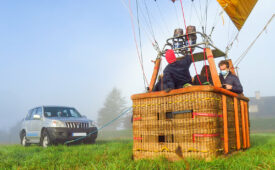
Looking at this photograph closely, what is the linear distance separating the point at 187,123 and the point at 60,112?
6963 mm

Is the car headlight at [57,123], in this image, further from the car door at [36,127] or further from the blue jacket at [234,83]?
the blue jacket at [234,83]

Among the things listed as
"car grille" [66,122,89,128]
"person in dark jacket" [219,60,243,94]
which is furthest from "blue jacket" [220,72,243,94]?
"car grille" [66,122,89,128]

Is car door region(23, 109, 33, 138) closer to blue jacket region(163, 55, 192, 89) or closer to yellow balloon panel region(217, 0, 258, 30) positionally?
blue jacket region(163, 55, 192, 89)

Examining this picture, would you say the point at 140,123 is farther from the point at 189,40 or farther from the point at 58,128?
the point at 58,128

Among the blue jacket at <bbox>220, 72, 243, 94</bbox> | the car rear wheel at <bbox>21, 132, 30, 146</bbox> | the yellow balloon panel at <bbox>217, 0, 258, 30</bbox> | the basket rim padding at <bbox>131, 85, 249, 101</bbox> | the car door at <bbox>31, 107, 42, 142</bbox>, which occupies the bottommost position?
the car rear wheel at <bbox>21, 132, 30, 146</bbox>

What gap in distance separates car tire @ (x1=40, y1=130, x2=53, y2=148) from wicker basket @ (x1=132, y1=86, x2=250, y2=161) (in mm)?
4931

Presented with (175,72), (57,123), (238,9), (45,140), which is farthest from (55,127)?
(238,9)

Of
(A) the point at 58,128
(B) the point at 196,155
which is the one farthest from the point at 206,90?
(A) the point at 58,128

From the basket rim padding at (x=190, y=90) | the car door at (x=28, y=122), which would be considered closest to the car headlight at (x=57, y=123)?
the car door at (x=28, y=122)

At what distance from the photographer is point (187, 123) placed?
3.38 metres

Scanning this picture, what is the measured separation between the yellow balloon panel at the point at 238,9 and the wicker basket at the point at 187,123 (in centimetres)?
355

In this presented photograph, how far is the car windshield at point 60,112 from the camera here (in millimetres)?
8818

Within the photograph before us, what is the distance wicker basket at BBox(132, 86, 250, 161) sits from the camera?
3236 mm

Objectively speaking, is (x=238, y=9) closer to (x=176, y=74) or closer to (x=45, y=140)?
(x=176, y=74)
